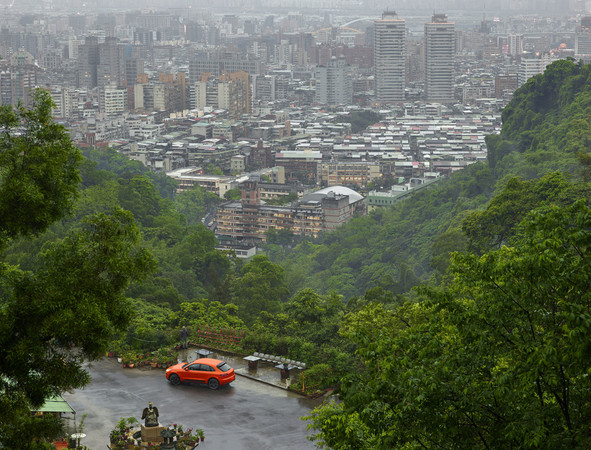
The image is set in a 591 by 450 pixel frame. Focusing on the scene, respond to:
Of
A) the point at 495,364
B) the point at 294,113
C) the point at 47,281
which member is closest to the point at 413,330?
the point at 495,364

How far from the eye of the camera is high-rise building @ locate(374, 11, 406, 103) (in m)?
164

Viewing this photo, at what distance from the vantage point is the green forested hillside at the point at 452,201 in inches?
2088

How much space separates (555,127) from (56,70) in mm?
141571

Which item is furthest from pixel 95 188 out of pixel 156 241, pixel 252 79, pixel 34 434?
pixel 252 79

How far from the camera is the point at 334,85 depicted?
529 ft

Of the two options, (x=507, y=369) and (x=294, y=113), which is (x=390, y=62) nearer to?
(x=294, y=113)

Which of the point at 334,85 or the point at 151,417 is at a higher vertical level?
the point at 334,85

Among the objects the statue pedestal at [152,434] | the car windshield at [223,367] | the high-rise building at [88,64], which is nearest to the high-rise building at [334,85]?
the high-rise building at [88,64]

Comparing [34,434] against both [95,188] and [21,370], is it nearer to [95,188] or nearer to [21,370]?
[21,370]

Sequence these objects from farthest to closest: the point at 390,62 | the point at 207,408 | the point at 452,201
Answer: the point at 390,62 < the point at 452,201 < the point at 207,408

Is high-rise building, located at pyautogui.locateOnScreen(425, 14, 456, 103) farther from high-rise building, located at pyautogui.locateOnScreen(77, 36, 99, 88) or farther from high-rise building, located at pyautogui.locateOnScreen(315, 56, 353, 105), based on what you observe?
high-rise building, located at pyautogui.locateOnScreen(77, 36, 99, 88)

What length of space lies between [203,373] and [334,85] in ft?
476

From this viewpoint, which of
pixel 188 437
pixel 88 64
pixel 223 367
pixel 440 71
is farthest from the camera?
pixel 88 64

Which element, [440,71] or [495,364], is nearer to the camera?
[495,364]
